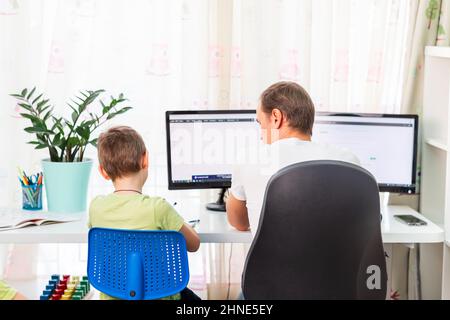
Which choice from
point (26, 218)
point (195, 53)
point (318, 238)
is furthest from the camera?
→ point (195, 53)

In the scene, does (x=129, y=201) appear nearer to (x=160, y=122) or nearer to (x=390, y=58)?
(x=160, y=122)

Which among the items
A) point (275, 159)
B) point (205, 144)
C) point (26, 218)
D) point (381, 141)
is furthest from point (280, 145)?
point (26, 218)

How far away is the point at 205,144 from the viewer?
2.98m

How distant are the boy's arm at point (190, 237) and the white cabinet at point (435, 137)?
3.51 feet

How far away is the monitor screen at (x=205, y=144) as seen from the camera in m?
2.97

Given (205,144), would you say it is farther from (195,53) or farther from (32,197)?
(32,197)

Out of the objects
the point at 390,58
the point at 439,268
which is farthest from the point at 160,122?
the point at 439,268

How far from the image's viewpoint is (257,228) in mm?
2023

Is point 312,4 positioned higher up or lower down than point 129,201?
higher up

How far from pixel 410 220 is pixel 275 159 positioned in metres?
0.97

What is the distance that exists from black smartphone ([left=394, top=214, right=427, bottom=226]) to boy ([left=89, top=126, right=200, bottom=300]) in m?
0.85

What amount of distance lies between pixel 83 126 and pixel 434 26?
1.43 meters

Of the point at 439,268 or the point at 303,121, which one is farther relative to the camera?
the point at 439,268

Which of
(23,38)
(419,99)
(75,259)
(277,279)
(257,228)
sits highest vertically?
(23,38)
